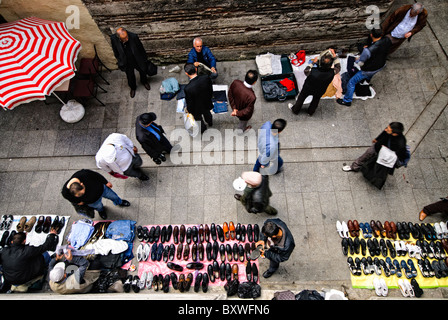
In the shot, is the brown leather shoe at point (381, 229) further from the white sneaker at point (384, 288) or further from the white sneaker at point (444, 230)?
the white sneaker at point (444, 230)

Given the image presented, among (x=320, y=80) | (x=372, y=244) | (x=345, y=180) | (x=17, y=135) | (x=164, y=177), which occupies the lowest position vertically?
(x=372, y=244)

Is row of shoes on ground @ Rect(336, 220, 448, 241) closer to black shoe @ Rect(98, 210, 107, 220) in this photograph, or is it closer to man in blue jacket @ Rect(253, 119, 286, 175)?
man in blue jacket @ Rect(253, 119, 286, 175)

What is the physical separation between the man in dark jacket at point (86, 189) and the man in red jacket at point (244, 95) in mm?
3141

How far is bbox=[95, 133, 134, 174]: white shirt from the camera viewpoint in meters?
5.16

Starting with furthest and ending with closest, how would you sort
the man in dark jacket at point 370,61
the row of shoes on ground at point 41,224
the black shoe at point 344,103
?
the black shoe at point 344,103, the man in dark jacket at point 370,61, the row of shoes on ground at point 41,224

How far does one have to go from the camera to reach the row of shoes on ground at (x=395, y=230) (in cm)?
562

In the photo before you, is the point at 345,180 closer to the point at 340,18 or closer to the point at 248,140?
the point at 248,140

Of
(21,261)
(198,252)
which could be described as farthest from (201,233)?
(21,261)

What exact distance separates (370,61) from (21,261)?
8.09 meters

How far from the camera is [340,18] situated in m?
7.05

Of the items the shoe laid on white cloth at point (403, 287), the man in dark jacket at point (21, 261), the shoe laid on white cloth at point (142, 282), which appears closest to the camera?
the man in dark jacket at point (21, 261)

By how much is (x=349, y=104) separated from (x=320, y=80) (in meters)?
1.69

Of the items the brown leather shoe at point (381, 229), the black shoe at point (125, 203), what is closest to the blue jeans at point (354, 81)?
the brown leather shoe at point (381, 229)
